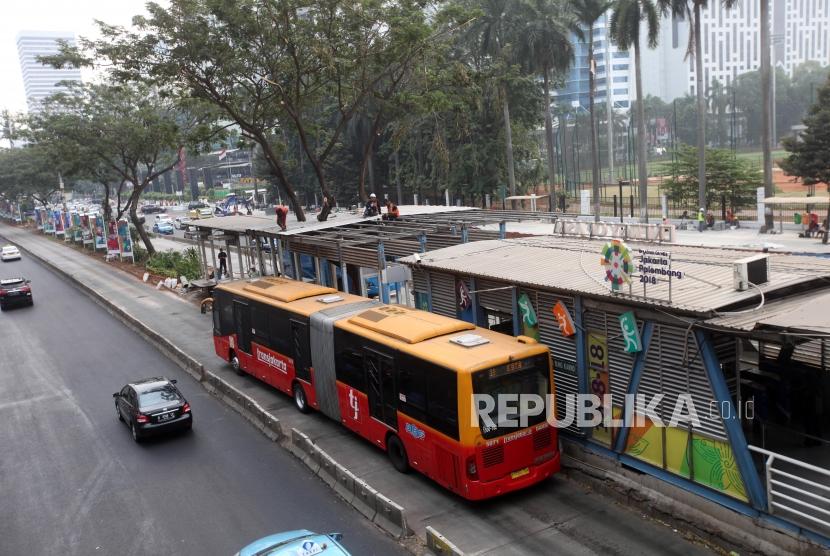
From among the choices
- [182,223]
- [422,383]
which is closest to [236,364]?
[422,383]

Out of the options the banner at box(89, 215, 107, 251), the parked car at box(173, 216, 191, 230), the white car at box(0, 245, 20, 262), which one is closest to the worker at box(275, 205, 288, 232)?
the parked car at box(173, 216, 191, 230)

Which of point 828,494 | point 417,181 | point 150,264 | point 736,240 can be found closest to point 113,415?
point 828,494

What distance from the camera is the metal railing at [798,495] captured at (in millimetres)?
8859

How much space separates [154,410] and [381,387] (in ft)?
20.2

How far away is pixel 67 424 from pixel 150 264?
94.2 feet

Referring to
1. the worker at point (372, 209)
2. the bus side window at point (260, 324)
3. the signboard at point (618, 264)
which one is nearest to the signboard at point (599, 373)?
the signboard at point (618, 264)

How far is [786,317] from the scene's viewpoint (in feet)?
29.9

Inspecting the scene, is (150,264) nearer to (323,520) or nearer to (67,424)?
(67,424)

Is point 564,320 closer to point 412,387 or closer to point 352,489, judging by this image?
point 412,387

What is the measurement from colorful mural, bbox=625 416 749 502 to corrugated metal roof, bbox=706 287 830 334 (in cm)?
190

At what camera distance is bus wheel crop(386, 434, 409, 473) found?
44.2ft

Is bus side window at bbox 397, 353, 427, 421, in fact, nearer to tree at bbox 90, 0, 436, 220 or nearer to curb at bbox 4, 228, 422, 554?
curb at bbox 4, 228, 422, 554

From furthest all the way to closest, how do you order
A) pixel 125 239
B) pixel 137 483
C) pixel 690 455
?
pixel 125 239
pixel 137 483
pixel 690 455
